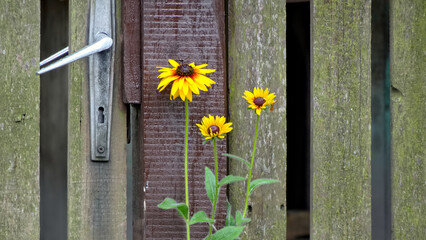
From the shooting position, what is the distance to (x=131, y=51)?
230 centimetres

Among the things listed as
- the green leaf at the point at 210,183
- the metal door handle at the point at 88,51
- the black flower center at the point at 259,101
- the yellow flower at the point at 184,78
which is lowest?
the green leaf at the point at 210,183

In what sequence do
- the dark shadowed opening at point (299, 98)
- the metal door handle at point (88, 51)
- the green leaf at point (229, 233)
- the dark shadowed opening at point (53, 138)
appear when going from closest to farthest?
the green leaf at point (229, 233), the metal door handle at point (88, 51), the dark shadowed opening at point (53, 138), the dark shadowed opening at point (299, 98)

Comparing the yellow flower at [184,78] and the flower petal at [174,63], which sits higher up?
the flower petal at [174,63]

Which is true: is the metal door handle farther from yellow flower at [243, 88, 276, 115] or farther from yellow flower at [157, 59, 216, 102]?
yellow flower at [243, 88, 276, 115]

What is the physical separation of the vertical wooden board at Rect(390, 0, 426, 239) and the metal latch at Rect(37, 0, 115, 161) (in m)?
0.90

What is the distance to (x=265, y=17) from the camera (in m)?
2.34

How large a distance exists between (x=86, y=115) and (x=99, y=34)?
0.83 ft

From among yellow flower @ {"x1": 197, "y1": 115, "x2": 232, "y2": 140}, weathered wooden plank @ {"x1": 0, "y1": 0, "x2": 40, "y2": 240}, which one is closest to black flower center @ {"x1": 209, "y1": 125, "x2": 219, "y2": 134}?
yellow flower @ {"x1": 197, "y1": 115, "x2": 232, "y2": 140}

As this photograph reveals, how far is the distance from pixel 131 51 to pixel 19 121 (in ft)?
1.31

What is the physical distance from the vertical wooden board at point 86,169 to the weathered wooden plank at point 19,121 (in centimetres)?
11

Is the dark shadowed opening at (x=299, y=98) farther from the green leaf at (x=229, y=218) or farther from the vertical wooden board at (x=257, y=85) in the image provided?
the green leaf at (x=229, y=218)

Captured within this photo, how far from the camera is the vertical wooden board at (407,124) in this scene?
2387mm

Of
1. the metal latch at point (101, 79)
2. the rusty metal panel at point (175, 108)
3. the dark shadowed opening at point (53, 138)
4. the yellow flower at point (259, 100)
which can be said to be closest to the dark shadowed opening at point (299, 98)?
the dark shadowed opening at point (53, 138)

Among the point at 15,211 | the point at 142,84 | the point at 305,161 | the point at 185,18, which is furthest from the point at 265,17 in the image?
the point at 305,161
